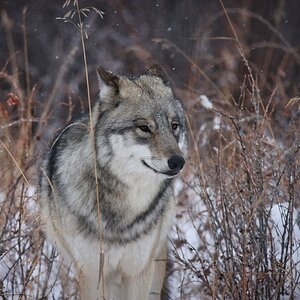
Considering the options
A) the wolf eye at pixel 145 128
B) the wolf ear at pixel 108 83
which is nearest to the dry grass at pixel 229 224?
the wolf eye at pixel 145 128

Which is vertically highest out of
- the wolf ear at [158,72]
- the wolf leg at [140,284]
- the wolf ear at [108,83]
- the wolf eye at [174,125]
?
the wolf ear at [158,72]

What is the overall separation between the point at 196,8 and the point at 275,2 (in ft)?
5.00

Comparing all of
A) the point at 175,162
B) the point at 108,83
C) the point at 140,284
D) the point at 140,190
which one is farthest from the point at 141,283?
the point at 108,83

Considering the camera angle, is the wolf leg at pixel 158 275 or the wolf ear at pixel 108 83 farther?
the wolf leg at pixel 158 275

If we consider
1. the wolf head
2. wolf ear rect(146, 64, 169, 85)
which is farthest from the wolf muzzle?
wolf ear rect(146, 64, 169, 85)

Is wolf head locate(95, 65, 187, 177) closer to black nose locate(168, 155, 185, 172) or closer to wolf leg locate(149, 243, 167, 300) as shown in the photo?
black nose locate(168, 155, 185, 172)

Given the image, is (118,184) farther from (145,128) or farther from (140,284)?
(140,284)

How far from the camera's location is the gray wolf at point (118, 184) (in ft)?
10.7

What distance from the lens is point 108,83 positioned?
11.1ft

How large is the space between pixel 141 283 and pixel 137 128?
103 cm

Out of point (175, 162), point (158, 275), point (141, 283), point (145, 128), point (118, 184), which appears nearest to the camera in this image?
point (175, 162)

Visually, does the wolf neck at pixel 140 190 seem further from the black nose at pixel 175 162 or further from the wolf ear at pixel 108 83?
the wolf ear at pixel 108 83

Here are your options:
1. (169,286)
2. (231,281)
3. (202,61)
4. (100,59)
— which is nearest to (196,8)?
(202,61)

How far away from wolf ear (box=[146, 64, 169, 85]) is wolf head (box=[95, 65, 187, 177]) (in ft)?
0.60
